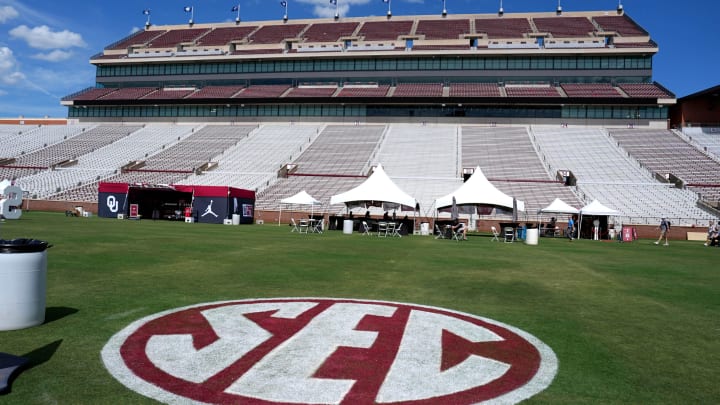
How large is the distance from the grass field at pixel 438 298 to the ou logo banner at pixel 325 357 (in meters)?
0.30

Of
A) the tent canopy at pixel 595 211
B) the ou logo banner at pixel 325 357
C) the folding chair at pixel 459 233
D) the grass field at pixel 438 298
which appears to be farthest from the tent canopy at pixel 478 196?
the ou logo banner at pixel 325 357

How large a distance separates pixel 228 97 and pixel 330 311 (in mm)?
Answer: 64864

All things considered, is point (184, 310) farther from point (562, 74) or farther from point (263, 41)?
point (263, 41)

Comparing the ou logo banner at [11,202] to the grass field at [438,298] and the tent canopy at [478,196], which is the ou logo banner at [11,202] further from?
the tent canopy at [478,196]

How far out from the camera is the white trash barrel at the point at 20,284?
20.2ft

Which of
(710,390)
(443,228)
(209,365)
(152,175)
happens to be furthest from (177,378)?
(152,175)

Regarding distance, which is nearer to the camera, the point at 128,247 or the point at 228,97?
the point at 128,247

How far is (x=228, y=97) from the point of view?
224 ft

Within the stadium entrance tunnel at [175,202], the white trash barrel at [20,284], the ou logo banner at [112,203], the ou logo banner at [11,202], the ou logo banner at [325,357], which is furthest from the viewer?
the ou logo banner at [112,203]

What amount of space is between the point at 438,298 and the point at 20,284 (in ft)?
21.0

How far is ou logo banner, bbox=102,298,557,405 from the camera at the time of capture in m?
4.52

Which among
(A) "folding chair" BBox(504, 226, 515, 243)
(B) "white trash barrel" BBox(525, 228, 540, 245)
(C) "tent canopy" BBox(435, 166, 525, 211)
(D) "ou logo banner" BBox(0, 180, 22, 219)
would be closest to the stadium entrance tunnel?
(C) "tent canopy" BBox(435, 166, 525, 211)

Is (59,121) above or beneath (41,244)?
above

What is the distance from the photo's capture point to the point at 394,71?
6794 cm
